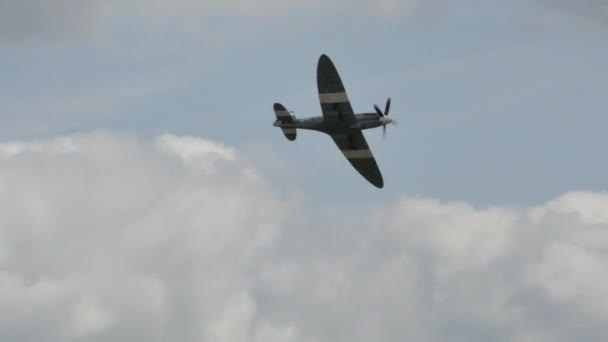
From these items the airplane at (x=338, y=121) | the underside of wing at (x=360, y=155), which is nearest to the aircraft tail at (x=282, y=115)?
the airplane at (x=338, y=121)

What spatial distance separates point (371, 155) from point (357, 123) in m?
5.60

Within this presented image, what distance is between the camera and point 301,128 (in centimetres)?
Result: 12119

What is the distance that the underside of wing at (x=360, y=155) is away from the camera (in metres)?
121

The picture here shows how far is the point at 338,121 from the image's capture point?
11869 centimetres

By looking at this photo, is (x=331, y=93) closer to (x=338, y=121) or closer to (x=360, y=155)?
(x=338, y=121)

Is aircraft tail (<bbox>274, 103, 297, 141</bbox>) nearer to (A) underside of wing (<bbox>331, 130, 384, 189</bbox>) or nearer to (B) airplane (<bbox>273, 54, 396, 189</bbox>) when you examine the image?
(B) airplane (<bbox>273, 54, 396, 189</bbox>)

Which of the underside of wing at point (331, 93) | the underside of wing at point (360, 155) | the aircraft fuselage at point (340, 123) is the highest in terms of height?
the underside of wing at point (331, 93)

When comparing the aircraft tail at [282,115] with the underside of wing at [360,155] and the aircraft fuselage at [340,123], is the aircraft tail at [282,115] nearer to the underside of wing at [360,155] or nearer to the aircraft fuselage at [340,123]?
the aircraft fuselage at [340,123]

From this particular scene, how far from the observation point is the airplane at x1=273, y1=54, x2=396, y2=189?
11756 centimetres

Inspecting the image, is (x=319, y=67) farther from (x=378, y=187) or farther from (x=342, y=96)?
(x=378, y=187)

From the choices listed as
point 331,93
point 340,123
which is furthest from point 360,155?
point 331,93

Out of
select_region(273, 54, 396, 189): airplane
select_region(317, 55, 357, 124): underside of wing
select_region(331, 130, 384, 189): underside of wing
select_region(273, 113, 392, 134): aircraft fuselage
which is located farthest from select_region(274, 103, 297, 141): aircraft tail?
select_region(317, 55, 357, 124): underside of wing

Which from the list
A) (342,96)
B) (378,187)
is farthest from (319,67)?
(378,187)

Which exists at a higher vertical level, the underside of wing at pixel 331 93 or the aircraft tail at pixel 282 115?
the underside of wing at pixel 331 93
